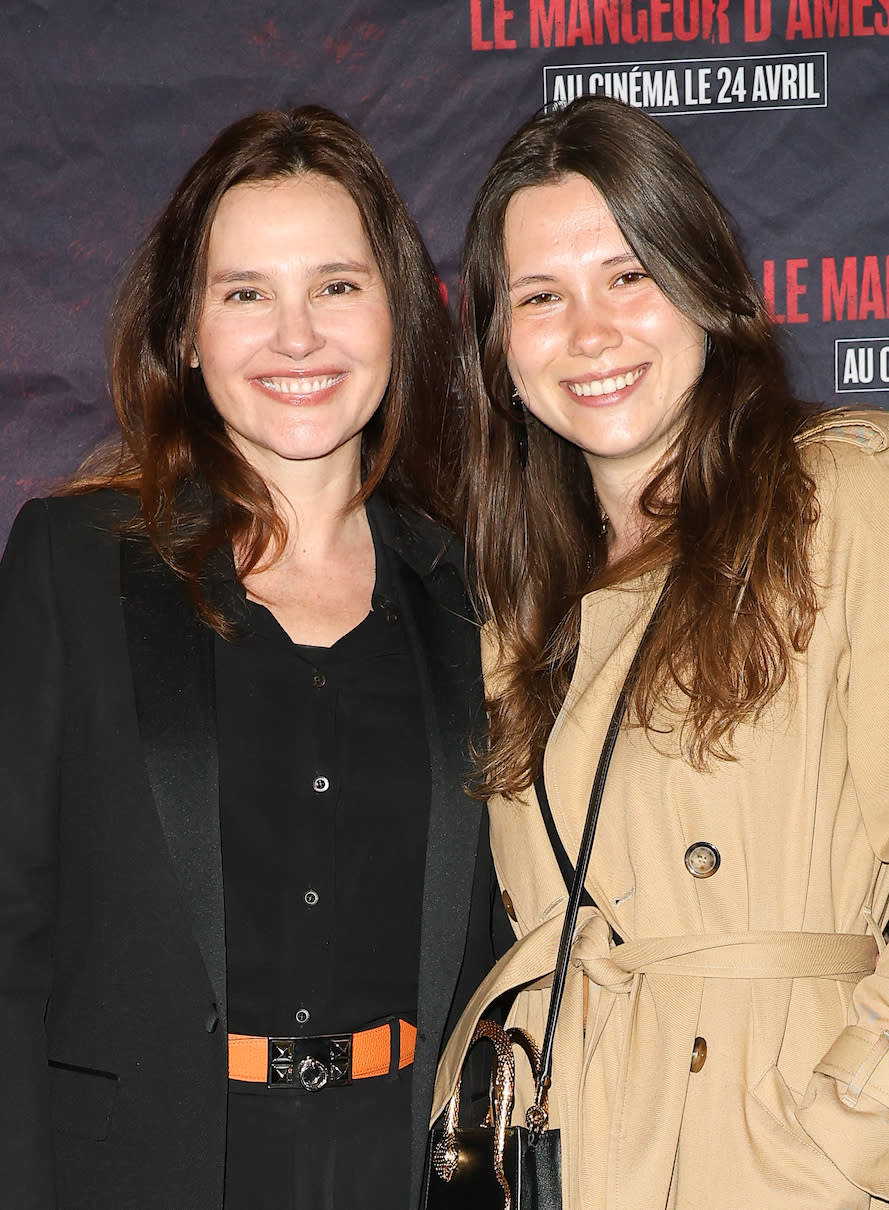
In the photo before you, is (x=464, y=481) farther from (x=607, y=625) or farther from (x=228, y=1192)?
(x=228, y=1192)

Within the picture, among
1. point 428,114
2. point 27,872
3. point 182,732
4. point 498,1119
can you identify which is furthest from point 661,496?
point 428,114

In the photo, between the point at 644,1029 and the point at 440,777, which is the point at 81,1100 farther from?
the point at 644,1029

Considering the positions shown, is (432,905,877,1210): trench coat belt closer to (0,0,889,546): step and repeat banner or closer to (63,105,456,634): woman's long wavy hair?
(63,105,456,634): woman's long wavy hair

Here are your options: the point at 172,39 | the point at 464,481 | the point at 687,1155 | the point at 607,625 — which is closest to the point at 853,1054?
the point at 687,1155

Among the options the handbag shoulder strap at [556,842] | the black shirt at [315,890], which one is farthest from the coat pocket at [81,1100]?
the handbag shoulder strap at [556,842]

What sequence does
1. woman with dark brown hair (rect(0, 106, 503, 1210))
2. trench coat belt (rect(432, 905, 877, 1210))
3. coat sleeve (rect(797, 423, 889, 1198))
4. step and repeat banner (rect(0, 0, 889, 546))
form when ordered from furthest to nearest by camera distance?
1. step and repeat banner (rect(0, 0, 889, 546))
2. woman with dark brown hair (rect(0, 106, 503, 1210))
3. trench coat belt (rect(432, 905, 877, 1210))
4. coat sleeve (rect(797, 423, 889, 1198))

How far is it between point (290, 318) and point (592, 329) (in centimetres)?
47

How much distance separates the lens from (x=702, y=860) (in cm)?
186

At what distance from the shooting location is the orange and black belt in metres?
1.96

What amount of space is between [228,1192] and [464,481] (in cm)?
126

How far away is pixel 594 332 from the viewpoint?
2098mm

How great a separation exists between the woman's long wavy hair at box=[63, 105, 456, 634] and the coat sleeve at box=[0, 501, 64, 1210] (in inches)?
9.9

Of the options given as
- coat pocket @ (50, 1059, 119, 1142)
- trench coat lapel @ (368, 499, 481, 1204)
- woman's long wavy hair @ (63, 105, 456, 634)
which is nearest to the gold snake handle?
trench coat lapel @ (368, 499, 481, 1204)

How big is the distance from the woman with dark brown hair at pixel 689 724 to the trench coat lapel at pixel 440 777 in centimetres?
5
